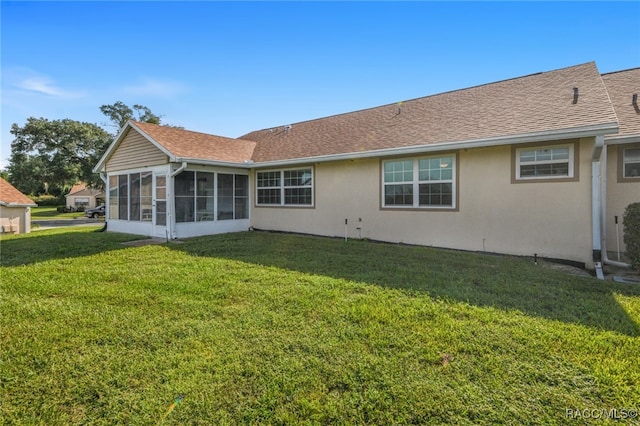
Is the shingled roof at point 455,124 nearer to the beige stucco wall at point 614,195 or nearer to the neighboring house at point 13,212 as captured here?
the beige stucco wall at point 614,195

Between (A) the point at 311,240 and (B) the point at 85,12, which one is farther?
(A) the point at 311,240

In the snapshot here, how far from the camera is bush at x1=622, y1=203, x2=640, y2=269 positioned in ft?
18.2

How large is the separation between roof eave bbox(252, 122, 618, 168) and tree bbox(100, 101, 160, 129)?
1323 inches

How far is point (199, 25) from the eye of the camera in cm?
970

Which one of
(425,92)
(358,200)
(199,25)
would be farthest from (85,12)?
(425,92)

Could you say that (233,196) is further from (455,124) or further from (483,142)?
(483,142)

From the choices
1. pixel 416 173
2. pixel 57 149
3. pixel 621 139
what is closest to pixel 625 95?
pixel 621 139

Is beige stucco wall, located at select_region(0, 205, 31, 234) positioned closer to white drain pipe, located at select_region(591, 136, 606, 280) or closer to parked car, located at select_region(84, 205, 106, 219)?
parked car, located at select_region(84, 205, 106, 219)

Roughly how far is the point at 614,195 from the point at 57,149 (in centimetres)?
4481

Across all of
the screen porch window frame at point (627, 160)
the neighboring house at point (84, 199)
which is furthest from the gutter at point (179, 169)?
the neighboring house at point (84, 199)

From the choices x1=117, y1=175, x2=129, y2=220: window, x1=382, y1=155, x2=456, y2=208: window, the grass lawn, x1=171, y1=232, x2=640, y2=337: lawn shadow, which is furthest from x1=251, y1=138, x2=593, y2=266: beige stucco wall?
x1=117, y1=175, x2=129, y2=220: window

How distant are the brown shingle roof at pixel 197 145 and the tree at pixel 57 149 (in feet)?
89.9

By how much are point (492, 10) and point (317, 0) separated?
5069 millimetres

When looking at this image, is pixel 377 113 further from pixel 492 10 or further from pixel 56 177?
pixel 56 177
